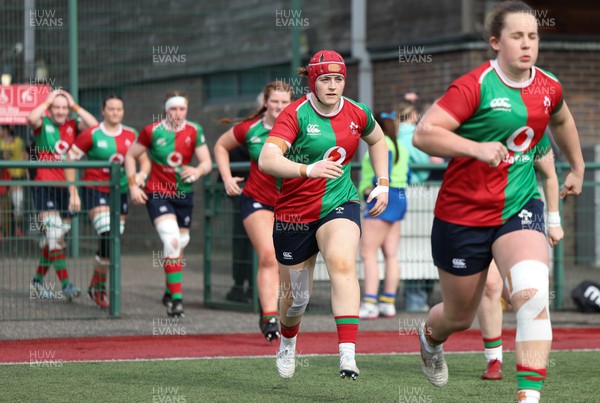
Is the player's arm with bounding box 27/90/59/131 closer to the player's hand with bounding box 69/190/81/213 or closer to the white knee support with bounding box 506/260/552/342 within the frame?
the player's hand with bounding box 69/190/81/213

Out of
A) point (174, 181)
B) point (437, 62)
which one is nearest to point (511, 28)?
point (174, 181)

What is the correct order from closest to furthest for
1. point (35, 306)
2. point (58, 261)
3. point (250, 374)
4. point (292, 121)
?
point (292, 121) < point (250, 374) < point (35, 306) < point (58, 261)

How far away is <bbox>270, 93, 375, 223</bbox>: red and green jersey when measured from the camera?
24.4 ft

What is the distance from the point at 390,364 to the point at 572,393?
1796 mm

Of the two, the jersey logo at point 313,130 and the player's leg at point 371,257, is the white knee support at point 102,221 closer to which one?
the player's leg at point 371,257

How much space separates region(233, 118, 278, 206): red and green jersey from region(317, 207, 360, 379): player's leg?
2603 mm

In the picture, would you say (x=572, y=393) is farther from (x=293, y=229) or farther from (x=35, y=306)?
(x=35, y=306)

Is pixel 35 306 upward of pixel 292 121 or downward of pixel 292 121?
downward

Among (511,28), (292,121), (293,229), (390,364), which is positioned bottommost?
(390,364)

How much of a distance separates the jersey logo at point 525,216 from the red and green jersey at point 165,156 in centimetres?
616

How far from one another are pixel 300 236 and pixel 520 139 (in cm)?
186

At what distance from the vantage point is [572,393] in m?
7.44

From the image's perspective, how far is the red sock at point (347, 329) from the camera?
7.03 m

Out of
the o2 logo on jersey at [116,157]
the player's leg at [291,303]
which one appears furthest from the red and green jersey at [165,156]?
the player's leg at [291,303]
